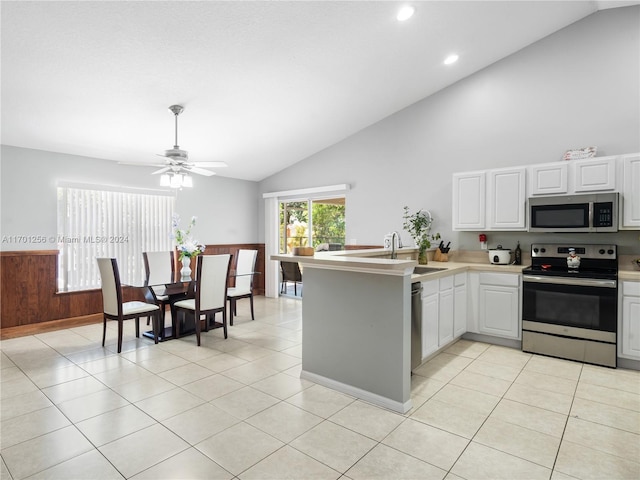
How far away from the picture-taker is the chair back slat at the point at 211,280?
13.3 ft

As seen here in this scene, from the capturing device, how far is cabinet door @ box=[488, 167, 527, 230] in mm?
3980

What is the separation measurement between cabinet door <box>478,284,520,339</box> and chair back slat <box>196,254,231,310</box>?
295cm

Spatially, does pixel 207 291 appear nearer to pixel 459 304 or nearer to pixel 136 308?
pixel 136 308

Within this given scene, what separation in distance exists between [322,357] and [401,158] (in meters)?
3.32

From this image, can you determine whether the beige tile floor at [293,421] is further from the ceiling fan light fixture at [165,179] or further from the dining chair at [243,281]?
the ceiling fan light fixture at [165,179]

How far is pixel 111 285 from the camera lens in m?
3.85

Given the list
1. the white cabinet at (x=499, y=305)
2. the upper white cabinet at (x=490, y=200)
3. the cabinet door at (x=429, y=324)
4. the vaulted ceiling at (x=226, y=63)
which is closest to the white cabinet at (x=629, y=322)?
the white cabinet at (x=499, y=305)

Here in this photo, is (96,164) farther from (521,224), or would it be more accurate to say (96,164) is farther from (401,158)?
(521,224)

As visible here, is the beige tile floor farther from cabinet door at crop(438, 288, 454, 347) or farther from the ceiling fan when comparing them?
the ceiling fan

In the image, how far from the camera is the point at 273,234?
699 cm

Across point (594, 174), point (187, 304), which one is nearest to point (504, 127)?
point (594, 174)

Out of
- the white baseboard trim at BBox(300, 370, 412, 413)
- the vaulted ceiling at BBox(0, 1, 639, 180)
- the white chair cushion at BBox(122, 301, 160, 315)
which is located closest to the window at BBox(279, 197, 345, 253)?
the vaulted ceiling at BBox(0, 1, 639, 180)

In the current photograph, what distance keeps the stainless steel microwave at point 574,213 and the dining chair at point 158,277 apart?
4.17m

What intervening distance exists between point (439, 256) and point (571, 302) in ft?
5.05
